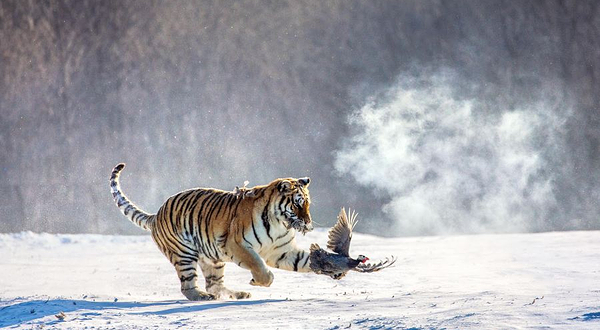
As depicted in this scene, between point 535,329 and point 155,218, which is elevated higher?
point 155,218

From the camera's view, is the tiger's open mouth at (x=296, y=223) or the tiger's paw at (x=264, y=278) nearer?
A: the tiger's paw at (x=264, y=278)

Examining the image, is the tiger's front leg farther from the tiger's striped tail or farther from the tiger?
the tiger's striped tail

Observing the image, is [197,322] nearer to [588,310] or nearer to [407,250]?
[588,310]

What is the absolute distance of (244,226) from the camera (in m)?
7.02

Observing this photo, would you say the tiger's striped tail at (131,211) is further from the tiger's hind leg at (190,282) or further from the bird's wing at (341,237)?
the bird's wing at (341,237)

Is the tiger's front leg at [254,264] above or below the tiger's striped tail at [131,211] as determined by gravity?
below

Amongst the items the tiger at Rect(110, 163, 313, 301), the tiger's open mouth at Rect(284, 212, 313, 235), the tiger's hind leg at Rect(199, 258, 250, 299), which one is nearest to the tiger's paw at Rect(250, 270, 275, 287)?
the tiger at Rect(110, 163, 313, 301)

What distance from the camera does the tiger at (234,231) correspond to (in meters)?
6.91

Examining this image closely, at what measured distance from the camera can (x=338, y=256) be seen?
664cm

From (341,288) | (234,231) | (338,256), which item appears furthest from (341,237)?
(341,288)

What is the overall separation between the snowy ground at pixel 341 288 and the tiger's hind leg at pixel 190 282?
0.37 metres

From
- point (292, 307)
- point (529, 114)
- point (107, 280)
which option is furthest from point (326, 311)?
point (529, 114)

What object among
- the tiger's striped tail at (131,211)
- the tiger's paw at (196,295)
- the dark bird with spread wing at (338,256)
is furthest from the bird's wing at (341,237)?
the tiger's striped tail at (131,211)

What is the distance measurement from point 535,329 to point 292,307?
6.93 ft
